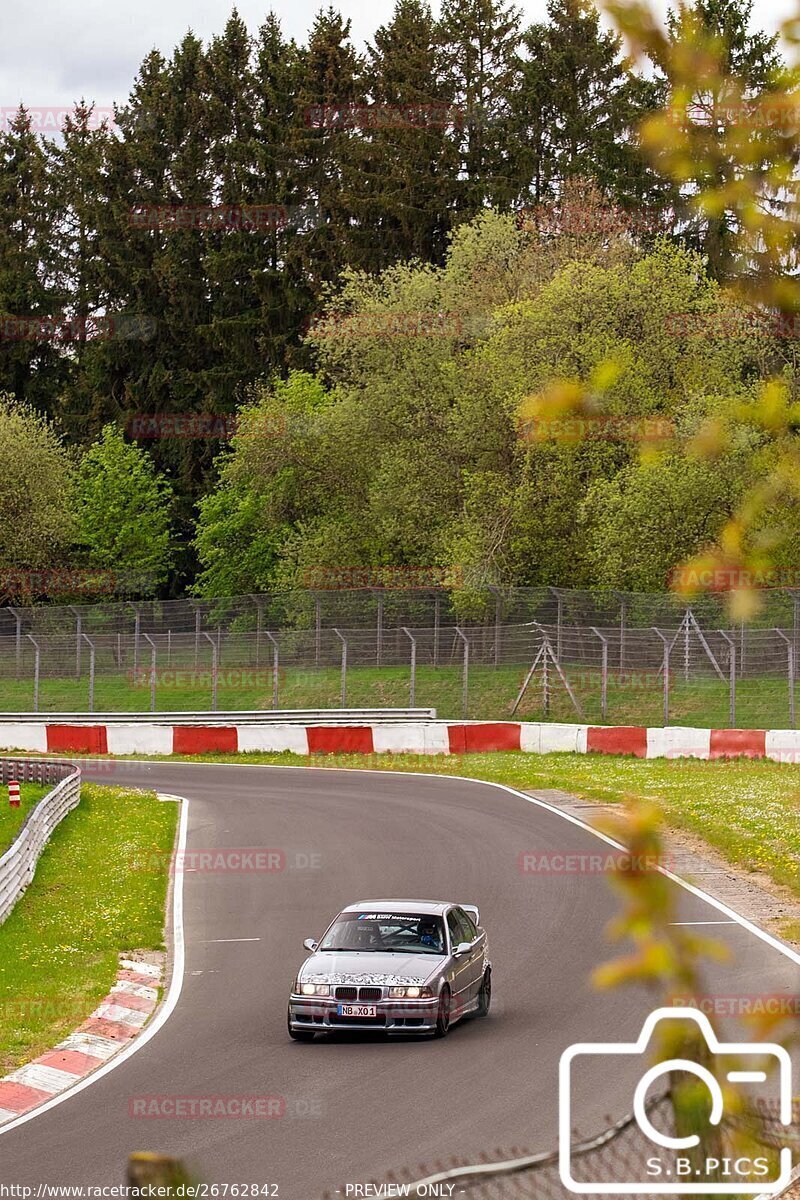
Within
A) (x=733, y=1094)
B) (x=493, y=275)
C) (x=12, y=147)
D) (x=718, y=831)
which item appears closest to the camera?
(x=733, y=1094)

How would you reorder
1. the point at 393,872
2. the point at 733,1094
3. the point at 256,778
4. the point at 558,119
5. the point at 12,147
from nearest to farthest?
A: the point at 733,1094 → the point at 393,872 → the point at 256,778 → the point at 558,119 → the point at 12,147

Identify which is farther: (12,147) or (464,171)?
(12,147)

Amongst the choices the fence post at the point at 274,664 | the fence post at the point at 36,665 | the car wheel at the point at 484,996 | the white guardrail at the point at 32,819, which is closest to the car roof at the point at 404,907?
the car wheel at the point at 484,996

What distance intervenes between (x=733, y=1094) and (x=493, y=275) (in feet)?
196

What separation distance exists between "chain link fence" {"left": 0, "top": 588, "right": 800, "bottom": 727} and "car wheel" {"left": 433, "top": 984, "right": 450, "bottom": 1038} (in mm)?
26464

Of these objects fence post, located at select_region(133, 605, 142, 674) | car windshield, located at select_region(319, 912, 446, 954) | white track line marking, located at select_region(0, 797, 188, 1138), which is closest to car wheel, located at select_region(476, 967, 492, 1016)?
car windshield, located at select_region(319, 912, 446, 954)

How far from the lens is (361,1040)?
15.3 meters

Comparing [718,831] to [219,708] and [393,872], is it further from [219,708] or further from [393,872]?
[219,708]

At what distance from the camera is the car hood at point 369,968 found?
15.0m

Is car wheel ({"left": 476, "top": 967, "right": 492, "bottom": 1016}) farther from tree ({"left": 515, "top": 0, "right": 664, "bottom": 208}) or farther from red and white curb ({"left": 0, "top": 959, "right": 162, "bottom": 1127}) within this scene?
tree ({"left": 515, "top": 0, "right": 664, "bottom": 208})

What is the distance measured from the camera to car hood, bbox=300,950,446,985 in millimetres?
15023

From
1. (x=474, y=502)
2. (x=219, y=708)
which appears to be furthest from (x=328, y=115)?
(x=219, y=708)

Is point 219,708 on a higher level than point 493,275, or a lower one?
lower

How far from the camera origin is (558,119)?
78.6 metres
